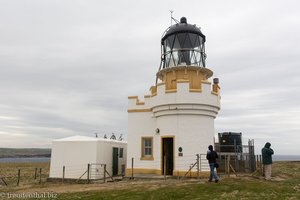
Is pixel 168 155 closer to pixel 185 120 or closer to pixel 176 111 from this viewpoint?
pixel 185 120

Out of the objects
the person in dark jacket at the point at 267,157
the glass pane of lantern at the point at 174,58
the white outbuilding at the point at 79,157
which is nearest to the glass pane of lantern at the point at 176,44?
the glass pane of lantern at the point at 174,58

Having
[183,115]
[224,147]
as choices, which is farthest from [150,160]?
[224,147]

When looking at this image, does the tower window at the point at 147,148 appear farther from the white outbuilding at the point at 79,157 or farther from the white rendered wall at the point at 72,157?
the white rendered wall at the point at 72,157

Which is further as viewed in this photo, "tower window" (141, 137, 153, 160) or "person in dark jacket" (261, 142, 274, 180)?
"tower window" (141, 137, 153, 160)

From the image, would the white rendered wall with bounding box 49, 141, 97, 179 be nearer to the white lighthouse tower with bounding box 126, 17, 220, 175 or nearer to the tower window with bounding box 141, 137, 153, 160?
the white lighthouse tower with bounding box 126, 17, 220, 175

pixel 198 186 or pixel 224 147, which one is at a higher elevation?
pixel 224 147

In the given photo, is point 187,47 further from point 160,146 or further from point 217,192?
point 217,192

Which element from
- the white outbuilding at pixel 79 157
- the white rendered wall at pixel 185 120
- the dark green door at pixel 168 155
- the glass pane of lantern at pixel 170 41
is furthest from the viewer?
the white outbuilding at pixel 79 157

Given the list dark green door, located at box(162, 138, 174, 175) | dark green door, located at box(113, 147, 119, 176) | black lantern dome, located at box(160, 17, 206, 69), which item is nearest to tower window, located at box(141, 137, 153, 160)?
dark green door, located at box(162, 138, 174, 175)

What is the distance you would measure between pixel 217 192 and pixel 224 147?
9161 mm

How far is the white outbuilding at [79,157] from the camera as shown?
2128cm

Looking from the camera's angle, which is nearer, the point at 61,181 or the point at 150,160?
the point at 150,160

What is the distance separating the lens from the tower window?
65.9 ft

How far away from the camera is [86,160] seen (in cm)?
2147
